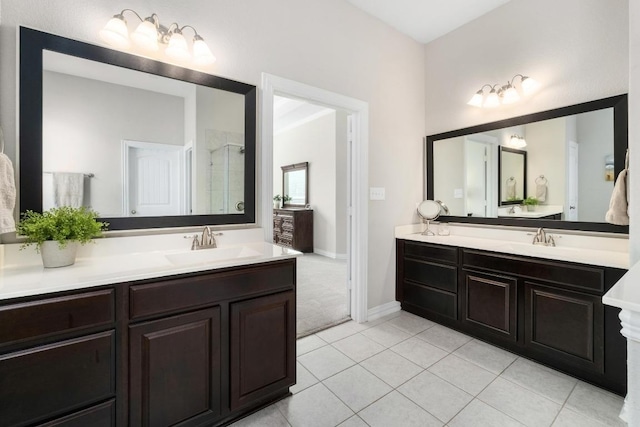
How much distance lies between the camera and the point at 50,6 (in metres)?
1.46

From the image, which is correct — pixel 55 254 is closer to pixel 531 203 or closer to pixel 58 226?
pixel 58 226

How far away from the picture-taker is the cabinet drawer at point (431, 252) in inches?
101

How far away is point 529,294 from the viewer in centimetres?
210

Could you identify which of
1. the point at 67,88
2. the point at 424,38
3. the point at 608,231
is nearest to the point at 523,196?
the point at 608,231

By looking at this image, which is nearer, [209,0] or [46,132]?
[46,132]

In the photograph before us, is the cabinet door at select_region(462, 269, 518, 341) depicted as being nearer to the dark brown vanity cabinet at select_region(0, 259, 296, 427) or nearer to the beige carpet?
the beige carpet

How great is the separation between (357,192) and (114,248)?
196 centimetres

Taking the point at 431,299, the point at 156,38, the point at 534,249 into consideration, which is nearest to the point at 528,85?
the point at 534,249

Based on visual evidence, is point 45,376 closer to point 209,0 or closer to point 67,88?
point 67,88

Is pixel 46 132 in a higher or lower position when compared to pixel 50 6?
lower

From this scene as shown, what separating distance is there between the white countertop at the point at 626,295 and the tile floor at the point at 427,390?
1.05 meters

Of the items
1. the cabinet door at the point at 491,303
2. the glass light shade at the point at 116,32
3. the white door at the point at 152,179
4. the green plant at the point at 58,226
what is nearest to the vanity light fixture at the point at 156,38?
the glass light shade at the point at 116,32

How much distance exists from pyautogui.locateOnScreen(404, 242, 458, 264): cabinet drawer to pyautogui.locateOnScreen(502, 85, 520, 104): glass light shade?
4.72 ft

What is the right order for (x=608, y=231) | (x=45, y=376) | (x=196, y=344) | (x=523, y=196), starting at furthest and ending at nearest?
(x=523, y=196), (x=608, y=231), (x=196, y=344), (x=45, y=376)
